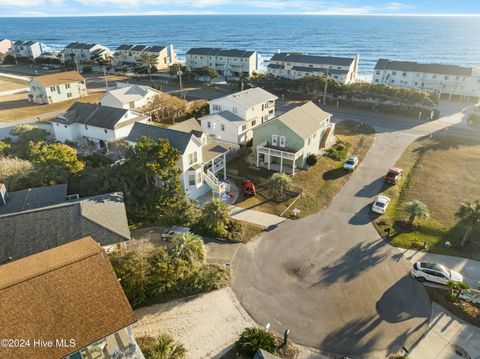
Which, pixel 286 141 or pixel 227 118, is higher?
pixel 227 118

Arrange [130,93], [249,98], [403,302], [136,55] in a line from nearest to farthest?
1. [403,302]
2. [249,98]
3. [130,93]
4. [136,55]

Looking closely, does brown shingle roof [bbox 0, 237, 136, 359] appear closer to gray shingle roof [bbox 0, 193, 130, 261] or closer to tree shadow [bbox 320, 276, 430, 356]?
gray shingle roof [bbox 0, 193, 130, 261]

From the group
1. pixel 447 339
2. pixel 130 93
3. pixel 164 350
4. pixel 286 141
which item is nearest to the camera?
pixel 164 350

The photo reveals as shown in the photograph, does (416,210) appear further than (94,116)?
No

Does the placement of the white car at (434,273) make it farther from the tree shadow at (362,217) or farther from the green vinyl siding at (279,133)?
the green vinyl siding at (279,133)

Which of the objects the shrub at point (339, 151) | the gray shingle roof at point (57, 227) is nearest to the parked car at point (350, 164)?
the shrub at point (339, 151)

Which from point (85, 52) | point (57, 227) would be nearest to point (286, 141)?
point (57, 227)

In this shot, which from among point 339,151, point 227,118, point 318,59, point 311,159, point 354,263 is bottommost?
point 354,263

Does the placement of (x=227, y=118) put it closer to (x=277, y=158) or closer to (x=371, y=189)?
(x=277, y=158)

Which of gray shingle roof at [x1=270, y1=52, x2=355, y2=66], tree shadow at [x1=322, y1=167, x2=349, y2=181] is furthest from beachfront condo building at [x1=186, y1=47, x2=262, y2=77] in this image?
tree shadow at [x1=322, y1=167, x2=349, y2=181]
